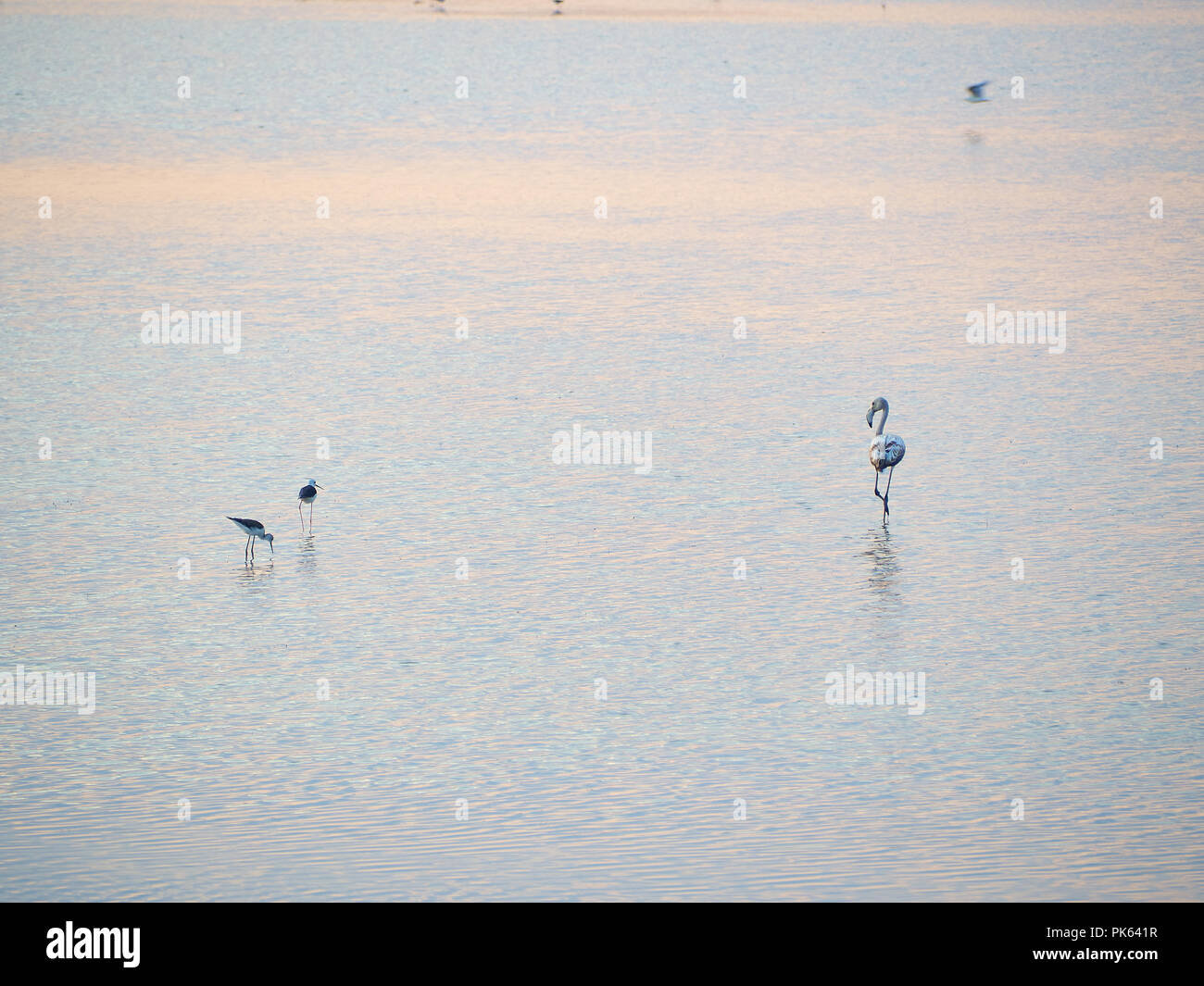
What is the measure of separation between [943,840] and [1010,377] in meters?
13.1

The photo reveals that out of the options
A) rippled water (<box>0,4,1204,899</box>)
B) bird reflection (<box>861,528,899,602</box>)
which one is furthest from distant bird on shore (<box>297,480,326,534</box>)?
bird reflection (<box>861,528,899,602</box>)

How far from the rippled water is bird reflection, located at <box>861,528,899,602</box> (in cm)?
7

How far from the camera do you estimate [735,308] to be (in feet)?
87.0

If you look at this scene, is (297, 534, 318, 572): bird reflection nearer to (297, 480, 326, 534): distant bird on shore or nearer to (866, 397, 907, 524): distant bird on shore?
(297, 480, 326, 534): distant bird on shore

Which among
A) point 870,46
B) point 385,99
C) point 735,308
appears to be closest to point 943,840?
point 735,308

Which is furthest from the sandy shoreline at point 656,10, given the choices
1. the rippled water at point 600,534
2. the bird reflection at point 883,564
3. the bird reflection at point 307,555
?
the bird reflection at point 307,555

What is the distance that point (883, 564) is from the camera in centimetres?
1577

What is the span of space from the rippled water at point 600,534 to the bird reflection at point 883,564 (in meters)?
0.07

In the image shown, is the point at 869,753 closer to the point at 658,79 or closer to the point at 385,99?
the point at 385,99

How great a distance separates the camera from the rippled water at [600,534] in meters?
10.8

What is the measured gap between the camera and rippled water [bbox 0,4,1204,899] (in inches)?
424

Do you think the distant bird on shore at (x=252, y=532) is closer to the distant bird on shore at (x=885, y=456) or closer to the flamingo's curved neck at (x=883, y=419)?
the distant bird on shore at (x=885, y=456)

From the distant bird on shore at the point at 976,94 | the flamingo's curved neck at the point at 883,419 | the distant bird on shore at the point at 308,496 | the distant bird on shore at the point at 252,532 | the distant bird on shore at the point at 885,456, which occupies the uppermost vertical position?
the distant bird on shore at the point at 976,94

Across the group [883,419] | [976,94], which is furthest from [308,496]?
[976,94]
